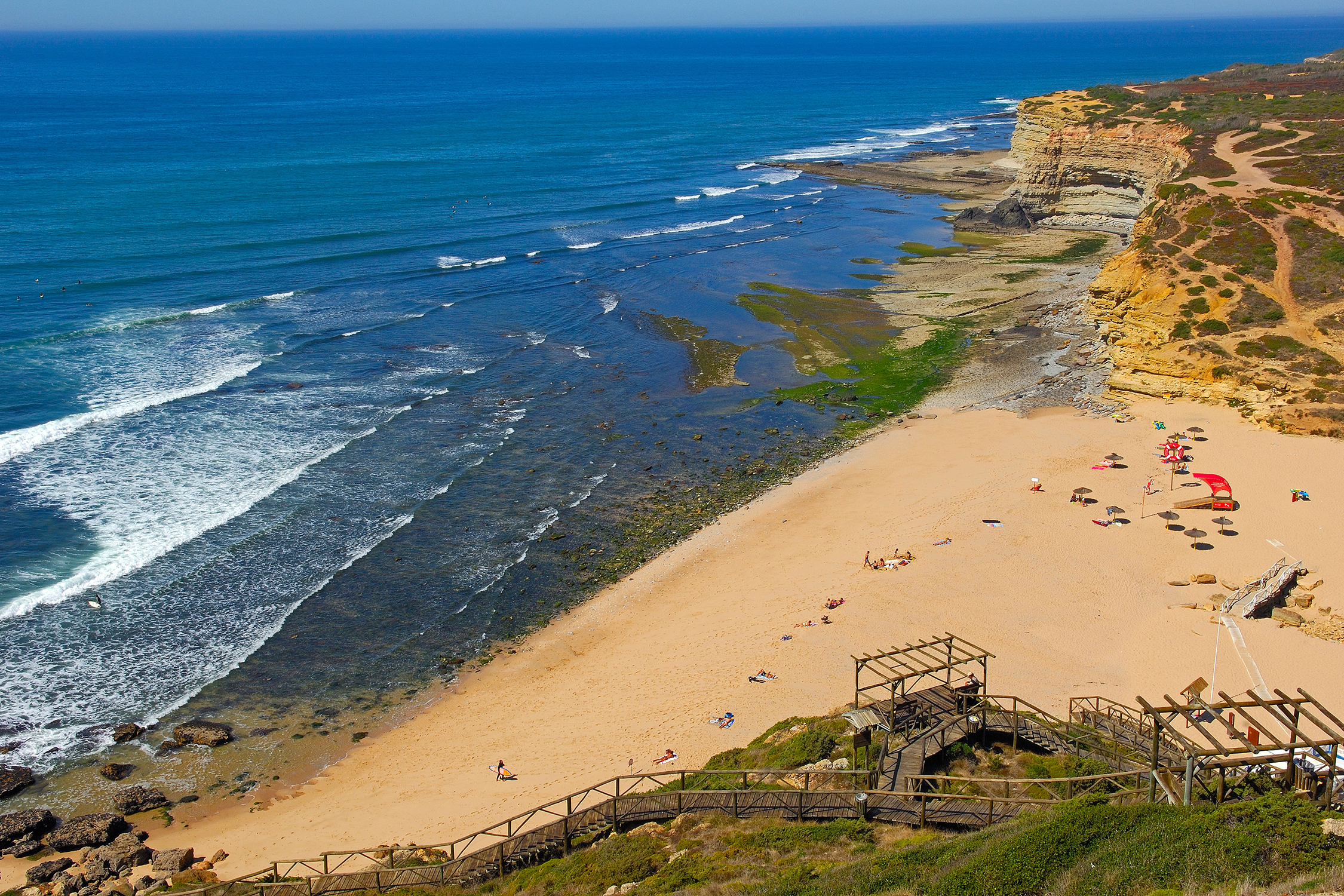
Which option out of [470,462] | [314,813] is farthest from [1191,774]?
[470,462]

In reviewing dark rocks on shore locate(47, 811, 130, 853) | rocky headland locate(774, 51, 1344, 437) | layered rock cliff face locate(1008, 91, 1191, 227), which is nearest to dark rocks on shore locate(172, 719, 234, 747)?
dark rocks on shore locate(47, 811, 130, 853)

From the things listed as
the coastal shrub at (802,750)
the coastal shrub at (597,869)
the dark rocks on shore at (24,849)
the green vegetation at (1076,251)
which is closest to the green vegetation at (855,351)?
the green vegetation at (1076,251)

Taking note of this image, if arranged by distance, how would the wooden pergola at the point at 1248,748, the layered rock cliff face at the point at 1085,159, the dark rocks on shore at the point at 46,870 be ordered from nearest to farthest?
the wooden pergola at the point at 1248,748
the dark rocks on shore at the point at 46,870
the layered rock cliff face at the point at 1085,159

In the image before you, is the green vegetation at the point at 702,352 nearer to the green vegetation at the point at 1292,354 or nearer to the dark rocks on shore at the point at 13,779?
the green vegetation at the point at 1292,354

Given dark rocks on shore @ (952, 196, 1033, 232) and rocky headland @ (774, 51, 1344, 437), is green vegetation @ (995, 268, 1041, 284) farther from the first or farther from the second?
dark rocks on shore @ (952, 196, 1033, 232)

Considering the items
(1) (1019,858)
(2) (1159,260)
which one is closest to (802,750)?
(1) (1019,858)

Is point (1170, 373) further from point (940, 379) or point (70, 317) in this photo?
point (70, 317)
